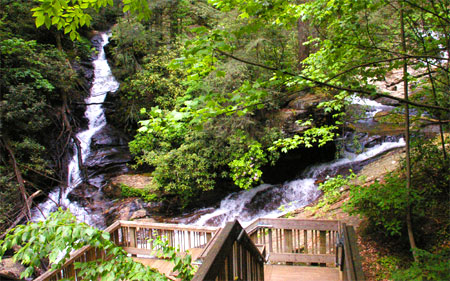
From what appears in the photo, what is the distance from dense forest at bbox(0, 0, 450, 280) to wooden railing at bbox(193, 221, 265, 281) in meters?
0.58

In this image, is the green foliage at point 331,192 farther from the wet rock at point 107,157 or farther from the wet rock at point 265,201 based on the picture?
the wet rock at point 107,157

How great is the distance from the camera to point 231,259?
1.94 meters

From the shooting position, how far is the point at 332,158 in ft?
34.8

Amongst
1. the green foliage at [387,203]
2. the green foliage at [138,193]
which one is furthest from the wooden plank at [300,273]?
the green foliage at [138,193]

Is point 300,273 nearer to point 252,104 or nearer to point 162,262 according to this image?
point 162,262

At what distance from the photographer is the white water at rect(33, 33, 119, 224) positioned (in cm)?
961

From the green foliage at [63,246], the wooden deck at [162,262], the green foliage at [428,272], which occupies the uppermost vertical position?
the green foliage at [63,246]

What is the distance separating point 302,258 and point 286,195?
17.6 ft

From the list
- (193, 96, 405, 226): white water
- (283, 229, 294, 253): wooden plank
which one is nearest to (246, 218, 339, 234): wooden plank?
A: (283, 229, 294, 253): wooden plank

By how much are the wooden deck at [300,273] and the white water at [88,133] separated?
7271 mm

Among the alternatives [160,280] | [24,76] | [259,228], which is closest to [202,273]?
[160,280]

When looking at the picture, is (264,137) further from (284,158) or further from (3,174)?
(3,174)

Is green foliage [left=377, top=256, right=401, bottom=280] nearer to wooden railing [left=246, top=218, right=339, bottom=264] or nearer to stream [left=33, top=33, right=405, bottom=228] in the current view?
wooden railing [left=246, top=218, right=339, bottom=264]

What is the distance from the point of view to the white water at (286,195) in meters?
9.12
